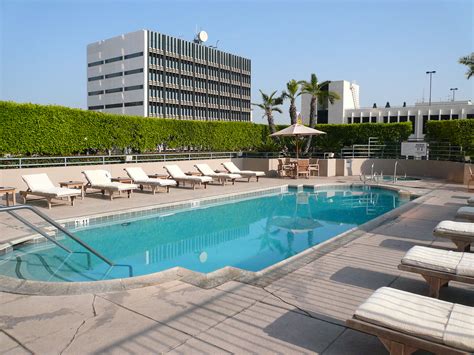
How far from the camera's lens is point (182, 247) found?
26.1 feet

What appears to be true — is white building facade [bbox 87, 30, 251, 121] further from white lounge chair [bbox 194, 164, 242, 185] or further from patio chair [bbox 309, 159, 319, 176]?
white lounge chair [bbox 194, 164, 242, 185]

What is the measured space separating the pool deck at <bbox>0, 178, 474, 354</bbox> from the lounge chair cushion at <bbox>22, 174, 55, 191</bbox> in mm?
7145

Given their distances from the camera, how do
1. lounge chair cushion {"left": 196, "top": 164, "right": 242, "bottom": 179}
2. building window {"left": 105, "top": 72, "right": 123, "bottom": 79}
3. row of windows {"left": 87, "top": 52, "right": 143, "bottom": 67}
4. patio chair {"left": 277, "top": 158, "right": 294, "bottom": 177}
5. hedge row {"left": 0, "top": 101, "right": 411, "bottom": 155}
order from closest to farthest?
1. hedge row {"left": 0, "top": 101, "right": 411, "bottom": 155}
2. lounge chair cushion {"left": 196, "top": 164, "right": 242, "bottom": 179}
3. patio chair {"left": 277, "top": 158, "right": 294, "bottom": 177}
4. row of windows {"left": 87, "top": 52, "right": 143, "bottom": 67}
5. building window {"left": 105, "top": 72, "right": 123, "bottom": 79}

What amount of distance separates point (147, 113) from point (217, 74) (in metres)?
19.9

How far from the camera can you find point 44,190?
1047cm

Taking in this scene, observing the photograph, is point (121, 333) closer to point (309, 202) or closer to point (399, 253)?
point (399, 253)

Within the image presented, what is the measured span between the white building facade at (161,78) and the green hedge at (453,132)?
188 feet

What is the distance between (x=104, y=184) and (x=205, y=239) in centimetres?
503

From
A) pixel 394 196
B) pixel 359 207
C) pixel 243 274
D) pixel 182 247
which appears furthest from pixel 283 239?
pixel 394 196

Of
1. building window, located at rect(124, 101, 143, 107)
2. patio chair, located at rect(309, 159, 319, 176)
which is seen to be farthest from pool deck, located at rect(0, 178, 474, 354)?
building window, located at rect(124, 101, 143, 107)

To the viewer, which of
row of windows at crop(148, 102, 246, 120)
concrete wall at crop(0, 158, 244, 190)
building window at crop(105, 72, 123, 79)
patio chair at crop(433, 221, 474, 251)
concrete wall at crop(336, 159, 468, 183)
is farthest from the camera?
building window at crop(105, 72, 123, 79)

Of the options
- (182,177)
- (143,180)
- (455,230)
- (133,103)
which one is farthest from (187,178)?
(133,103)

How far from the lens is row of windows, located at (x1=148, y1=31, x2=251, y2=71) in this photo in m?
71.5

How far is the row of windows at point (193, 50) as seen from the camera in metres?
71.5
